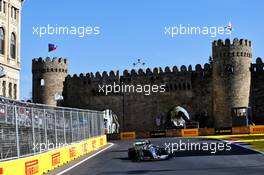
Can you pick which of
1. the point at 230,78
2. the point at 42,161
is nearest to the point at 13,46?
the point at 230,78

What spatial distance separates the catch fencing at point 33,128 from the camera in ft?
46.2

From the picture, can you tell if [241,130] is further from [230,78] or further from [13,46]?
[13,46]

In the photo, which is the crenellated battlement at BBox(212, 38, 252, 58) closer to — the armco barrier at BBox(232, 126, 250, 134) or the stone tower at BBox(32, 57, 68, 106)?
the armco barrier at BBox(232, 126, 250, 134)

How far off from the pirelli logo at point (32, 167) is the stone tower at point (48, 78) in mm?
49527

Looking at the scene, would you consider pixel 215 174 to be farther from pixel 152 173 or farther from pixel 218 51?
pixel 218 51

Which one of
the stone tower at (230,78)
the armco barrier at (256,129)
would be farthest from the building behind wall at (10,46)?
the armco barrier at (256,129)

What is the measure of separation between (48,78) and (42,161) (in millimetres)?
49170

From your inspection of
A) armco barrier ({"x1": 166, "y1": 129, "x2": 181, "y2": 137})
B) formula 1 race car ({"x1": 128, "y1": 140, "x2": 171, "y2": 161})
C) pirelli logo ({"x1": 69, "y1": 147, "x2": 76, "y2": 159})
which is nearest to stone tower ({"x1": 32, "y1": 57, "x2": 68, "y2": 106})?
armco barrier ({"x1": 166, "y1": 129, "x2": 181, "y2": 137})

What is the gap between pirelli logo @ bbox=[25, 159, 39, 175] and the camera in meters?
15.1

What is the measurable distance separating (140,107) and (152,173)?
4763cm

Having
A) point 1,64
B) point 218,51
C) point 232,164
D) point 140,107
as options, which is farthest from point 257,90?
point 232,164

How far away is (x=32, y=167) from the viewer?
51.4 ft

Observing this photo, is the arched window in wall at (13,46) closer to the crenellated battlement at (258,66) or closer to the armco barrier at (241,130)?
the armco barrier at (241,130)

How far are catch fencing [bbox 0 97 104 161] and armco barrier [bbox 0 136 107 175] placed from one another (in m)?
0.21
